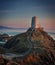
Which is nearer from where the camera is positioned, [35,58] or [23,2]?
[35,58]

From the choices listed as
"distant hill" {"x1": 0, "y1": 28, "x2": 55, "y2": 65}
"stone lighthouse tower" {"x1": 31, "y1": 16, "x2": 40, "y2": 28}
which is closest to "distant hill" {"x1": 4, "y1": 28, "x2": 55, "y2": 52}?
"distant hill" {"x1": 0, "y1": 28, "x2": 55, "y2": 65}

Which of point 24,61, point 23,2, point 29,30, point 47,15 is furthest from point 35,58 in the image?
point 23,2

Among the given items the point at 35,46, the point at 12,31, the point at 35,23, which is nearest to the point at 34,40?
the point at 35,46

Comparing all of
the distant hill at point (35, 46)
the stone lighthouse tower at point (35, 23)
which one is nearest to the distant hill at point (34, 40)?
the distant hill at point (35, 46)

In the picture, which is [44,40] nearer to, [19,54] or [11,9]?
[19,54]

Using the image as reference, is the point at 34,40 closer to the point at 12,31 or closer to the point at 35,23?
the point at 35,23

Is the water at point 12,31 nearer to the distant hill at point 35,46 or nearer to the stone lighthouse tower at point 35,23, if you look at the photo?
the distant hill at point 35,46

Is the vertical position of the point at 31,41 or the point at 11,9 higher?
the point at 11,9

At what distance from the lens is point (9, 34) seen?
4.89m

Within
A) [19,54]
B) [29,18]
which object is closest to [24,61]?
[19,54]

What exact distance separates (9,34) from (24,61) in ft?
2.56

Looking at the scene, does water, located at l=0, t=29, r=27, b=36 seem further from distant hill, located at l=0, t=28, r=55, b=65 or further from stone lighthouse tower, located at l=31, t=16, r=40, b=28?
stone lighthouse tower, located at l=31, t=16, r=40, b=28

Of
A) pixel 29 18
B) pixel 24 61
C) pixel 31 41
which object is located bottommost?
pixel 24 61

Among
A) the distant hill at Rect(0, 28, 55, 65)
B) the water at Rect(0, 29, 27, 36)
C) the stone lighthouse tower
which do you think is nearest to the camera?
the distant hill at Rect(0, 28, 55, 65)
